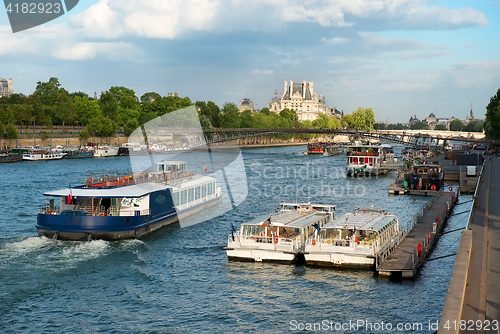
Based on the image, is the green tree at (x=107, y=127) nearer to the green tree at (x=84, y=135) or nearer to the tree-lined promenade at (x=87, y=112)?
the tree-lined promenade at (x=87, y=112)

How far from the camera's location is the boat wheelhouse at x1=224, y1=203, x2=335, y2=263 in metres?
29.0

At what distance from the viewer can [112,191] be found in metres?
35.4

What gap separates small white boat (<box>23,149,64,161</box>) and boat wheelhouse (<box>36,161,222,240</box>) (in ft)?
231

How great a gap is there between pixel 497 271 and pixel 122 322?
15.0 m

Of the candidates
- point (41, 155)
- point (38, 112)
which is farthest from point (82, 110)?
point (41, 155)

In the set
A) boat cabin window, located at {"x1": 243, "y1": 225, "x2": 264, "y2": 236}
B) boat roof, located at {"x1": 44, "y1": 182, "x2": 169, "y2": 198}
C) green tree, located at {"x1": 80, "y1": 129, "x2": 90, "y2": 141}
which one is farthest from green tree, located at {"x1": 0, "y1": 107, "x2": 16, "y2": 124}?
boat cabin window, located at {"x1": 243, "y1": 225, "x2": 264, "y2": 236}

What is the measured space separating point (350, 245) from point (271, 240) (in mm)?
4431

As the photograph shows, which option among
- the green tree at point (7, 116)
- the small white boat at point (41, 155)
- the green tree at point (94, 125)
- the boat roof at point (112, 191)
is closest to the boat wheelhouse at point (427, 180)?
the boat roof at point (112, 191)

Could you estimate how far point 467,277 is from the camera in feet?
65.8

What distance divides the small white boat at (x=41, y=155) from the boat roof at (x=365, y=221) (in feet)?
283

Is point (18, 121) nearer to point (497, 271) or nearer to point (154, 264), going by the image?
point (154, 264)

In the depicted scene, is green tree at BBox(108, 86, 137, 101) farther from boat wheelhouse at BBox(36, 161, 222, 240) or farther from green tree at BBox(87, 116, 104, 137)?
boat wheelhouse at BBox(36, 161, 222, 240)

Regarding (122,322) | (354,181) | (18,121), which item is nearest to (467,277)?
(122,322)

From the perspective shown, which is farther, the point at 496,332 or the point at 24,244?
the point at 24,244
